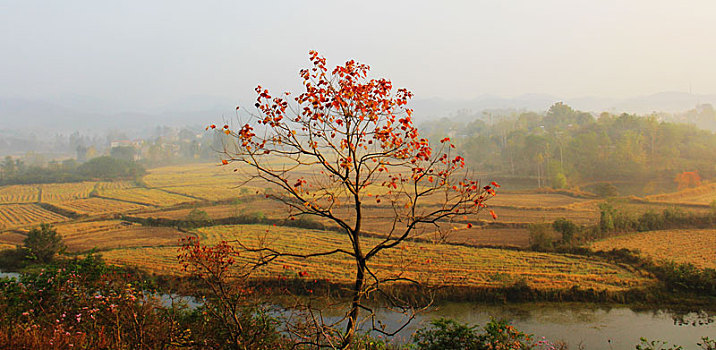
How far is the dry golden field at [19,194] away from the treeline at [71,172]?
9.02 ft

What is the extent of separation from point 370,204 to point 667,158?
88.6 feet

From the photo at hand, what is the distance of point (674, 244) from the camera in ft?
62.2

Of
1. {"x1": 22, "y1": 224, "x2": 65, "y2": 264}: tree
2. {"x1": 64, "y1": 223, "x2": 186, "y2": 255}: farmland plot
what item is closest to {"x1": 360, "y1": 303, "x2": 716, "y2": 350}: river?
{"x1": 22, "y1": 224, "x2": 65, "y2": 264}: tree

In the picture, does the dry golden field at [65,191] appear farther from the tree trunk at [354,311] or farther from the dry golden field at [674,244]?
the dry golden field at [674,244]

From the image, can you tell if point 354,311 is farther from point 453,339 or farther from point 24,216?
point 24,216

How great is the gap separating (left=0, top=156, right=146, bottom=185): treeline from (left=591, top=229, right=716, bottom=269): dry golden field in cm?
5562

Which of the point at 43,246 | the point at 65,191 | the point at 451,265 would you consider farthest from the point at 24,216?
the point at 451,265

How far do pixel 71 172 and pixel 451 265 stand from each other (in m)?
58.2

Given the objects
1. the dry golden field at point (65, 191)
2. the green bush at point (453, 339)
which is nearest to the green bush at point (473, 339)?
the green bush at point (453, 339)

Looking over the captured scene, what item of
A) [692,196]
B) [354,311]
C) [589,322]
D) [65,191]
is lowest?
[589,322]

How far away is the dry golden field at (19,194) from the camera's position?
133ft

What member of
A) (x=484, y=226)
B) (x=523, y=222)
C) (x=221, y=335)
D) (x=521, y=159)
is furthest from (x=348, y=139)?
(x=521, y=159)

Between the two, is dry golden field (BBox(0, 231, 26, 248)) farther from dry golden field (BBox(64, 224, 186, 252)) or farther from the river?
the river

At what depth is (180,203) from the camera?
36.4 meters
